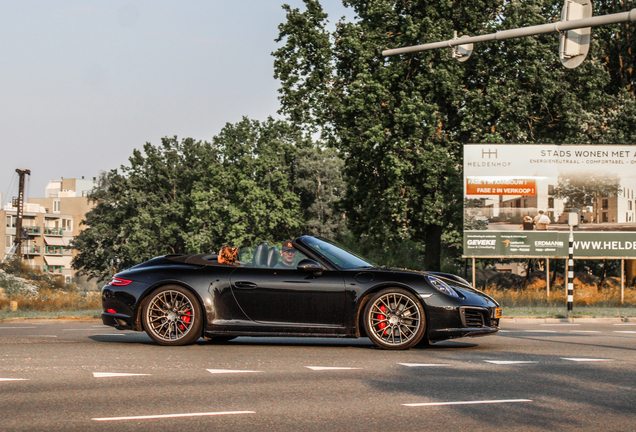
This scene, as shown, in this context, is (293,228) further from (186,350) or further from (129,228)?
(186,350)

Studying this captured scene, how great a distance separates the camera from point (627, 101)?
31.9 m

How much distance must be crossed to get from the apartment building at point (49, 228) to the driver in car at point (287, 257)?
386 ft

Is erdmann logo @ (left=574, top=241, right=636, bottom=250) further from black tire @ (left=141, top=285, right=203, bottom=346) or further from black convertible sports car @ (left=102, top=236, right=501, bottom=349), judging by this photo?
black tire @ (left=141, top=285, right=203, bottom=346)

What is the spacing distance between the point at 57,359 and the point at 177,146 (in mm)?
67408

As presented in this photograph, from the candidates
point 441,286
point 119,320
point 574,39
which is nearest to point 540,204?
point 574,39

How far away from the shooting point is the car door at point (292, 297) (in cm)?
966

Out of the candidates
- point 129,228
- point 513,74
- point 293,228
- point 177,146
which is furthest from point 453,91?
point 177,146

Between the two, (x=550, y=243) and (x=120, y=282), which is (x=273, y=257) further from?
(x=550, y=243)

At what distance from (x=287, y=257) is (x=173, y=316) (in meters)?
1.62

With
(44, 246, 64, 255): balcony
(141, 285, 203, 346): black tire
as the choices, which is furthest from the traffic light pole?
(44, 246, 64, 255): balcony

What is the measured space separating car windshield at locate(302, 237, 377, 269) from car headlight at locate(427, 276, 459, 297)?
2.86 feet

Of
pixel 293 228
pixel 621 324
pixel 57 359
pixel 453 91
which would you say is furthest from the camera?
pixel 293 228

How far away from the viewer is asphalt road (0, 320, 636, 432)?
5.51m

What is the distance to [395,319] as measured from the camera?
9.70 m
